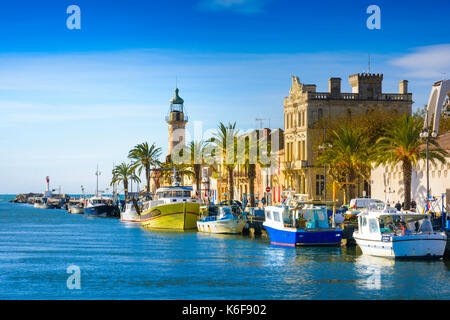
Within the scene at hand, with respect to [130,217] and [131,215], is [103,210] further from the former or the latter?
[131,215]

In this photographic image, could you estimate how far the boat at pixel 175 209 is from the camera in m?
83.4

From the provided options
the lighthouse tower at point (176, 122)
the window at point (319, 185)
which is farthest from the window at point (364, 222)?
the lighthouse tower at point (176, 122)

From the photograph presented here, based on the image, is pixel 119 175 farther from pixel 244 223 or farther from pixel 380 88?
pixel 244 223

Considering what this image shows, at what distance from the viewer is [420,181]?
2852 inches

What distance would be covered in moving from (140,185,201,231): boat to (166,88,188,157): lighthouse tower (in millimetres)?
84741

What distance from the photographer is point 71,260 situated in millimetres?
53094

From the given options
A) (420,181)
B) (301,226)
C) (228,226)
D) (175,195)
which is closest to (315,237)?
(301,226)

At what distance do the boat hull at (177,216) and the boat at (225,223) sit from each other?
6276 millimetres

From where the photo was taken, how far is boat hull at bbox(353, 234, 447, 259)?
44625 millimetres

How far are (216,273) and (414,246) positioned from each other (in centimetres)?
1257

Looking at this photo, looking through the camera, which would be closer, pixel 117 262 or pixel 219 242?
pixel 117 262

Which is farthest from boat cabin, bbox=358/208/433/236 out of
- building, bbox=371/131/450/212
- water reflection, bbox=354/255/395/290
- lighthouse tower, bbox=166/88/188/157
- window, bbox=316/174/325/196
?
lighthouse tower, bbox=166/88/188/157

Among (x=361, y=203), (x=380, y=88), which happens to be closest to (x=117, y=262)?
(x=361, y=203)
